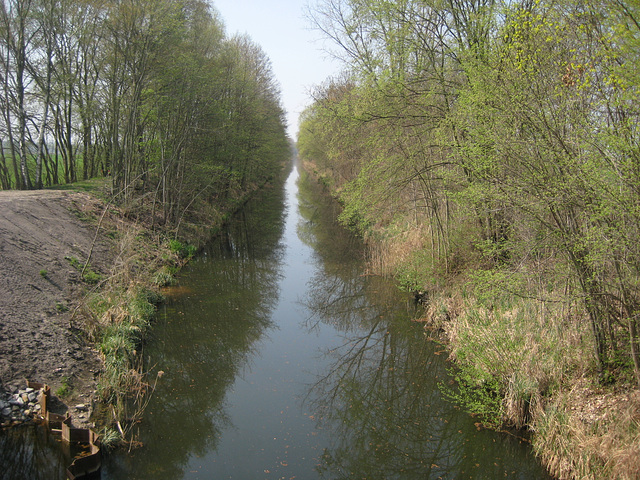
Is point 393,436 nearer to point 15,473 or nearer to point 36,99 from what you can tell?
point 15,473

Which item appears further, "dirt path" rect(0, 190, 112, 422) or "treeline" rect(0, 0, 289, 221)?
"treeline" rect(0, 0, 289, 221)

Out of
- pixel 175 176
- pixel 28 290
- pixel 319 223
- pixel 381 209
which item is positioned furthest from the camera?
pixel 319 223

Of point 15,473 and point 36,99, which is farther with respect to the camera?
point 36,99

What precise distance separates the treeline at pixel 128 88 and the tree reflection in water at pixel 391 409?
8.18 metres

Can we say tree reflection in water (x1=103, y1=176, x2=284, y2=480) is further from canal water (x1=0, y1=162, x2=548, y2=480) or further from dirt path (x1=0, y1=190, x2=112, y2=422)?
dirt path (x1=0, y1=190, x2=112, y2=422)

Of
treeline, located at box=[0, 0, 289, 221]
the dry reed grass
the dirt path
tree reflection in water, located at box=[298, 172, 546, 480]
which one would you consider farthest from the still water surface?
treeline, located at box=[0, 0, 289, 221]

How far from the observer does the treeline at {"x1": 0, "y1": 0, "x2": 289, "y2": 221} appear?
16.0m

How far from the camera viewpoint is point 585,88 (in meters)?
5.91

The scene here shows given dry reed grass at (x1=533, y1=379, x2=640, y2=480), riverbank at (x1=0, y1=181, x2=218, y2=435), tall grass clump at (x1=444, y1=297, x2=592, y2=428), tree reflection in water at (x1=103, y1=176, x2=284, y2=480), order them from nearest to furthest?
dry reed grass at (x1=533, y1=379, x2=640, y2=480) → tree reflection in water at (x1=103, y1=176, x2=284, y2=480) → tall grass clump at (x1=444, y1=297, x2=592, y2=428) → riverbank at (x1=0, y1=181, x2=218, y2=435)

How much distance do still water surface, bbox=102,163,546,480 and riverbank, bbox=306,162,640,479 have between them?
44cm

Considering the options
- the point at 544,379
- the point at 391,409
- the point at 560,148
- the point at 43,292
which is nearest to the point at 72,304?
the point at 43,292

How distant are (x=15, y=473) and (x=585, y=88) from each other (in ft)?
28.0

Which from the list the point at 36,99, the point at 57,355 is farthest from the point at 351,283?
the point at 36,99

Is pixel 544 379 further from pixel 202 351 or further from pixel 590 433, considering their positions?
pixel 202 351
